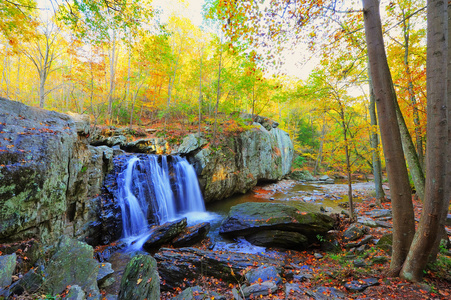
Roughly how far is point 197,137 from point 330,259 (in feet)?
29.7

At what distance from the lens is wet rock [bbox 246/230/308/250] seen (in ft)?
18.2

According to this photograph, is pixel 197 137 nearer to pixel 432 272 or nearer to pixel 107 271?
pixel 107 271

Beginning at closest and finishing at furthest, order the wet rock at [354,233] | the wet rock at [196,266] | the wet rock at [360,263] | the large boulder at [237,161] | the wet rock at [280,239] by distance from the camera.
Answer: the wet rock at [360,263]
the wet rock at [196,266]
the wet rock at [354,233]
the wet rock at [280,239]
the large boulder at [237,161]

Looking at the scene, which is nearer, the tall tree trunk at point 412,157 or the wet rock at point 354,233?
the tall tree trunk at point 412,157

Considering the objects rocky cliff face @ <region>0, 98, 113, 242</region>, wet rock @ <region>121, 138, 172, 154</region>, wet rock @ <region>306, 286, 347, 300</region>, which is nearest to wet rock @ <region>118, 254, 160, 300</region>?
wet rock @ <region>306, 286, 347, 300</region>

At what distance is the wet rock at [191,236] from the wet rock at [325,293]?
412 centimetres

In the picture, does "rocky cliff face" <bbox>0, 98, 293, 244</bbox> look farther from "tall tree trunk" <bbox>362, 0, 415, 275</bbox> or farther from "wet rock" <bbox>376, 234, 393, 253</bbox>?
"wet rock" <bbox>376, 234, 393, 253</bbox>

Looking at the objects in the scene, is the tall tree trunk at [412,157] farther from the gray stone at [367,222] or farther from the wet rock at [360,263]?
the wet rock at [360,263]

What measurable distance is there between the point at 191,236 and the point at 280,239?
A: 3.00 metres

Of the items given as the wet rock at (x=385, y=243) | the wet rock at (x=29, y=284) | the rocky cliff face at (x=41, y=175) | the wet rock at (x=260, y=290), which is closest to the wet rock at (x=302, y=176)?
the wet rock at (x=385, y=243)

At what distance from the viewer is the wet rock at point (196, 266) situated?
3.97 meters

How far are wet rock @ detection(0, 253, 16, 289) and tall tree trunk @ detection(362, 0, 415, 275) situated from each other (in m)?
5.65

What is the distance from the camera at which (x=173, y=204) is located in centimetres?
925

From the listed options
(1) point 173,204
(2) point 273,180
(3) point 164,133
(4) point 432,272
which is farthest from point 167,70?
(4) point 432,272
